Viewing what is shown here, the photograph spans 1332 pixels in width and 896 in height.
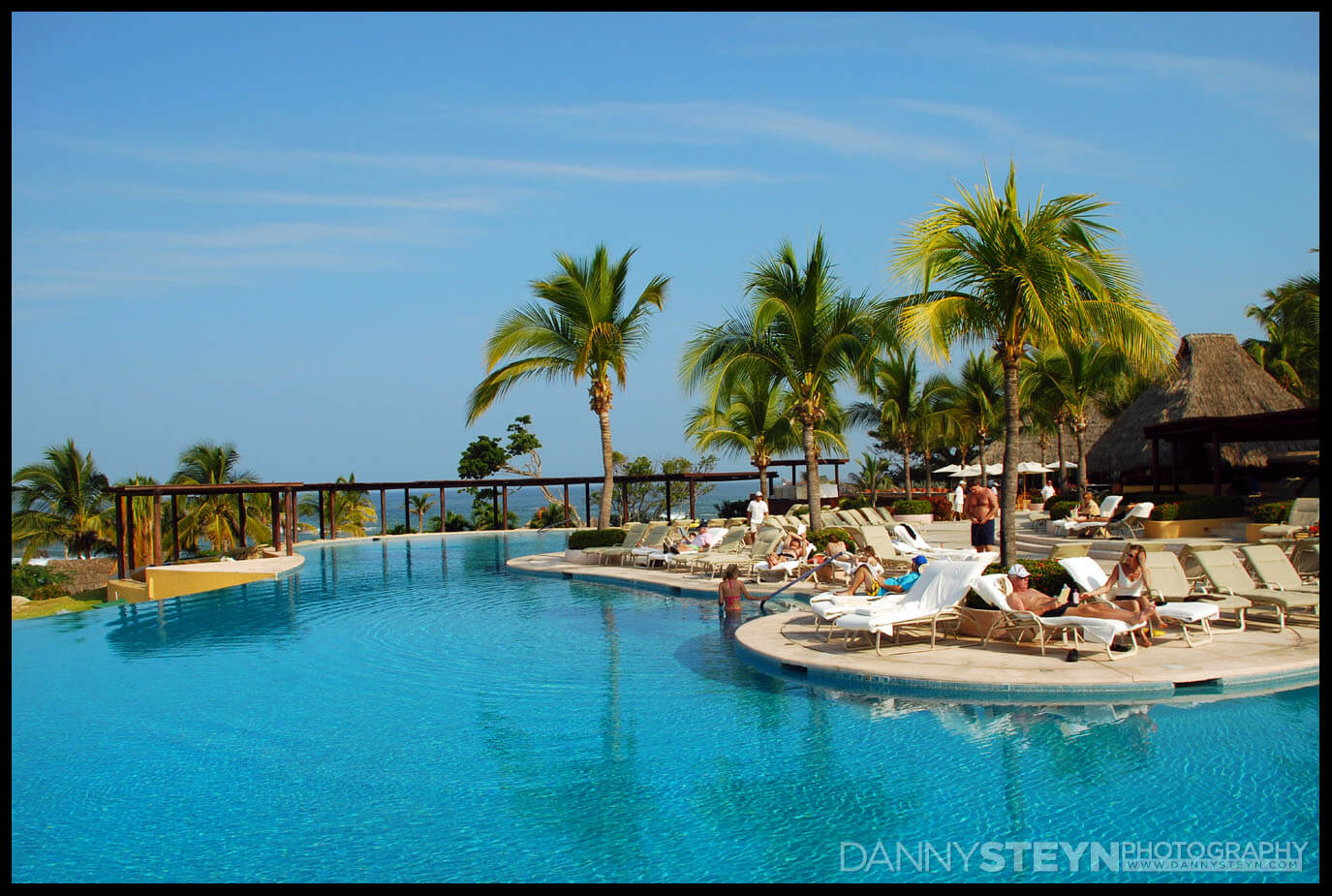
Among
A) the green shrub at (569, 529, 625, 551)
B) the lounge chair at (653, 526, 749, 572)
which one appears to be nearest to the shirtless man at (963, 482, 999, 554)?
the lounge chair at (653, 526, 749, 572)

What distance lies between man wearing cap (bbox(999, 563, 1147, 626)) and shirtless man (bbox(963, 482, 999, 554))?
4382 millimetres

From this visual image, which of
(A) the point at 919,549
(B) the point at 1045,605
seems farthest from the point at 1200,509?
Result: (B) the point at 1045,605

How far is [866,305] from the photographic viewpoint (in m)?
17.1

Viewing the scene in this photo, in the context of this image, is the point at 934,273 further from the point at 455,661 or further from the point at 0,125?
the point at 0,125

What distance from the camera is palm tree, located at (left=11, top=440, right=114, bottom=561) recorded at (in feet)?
107

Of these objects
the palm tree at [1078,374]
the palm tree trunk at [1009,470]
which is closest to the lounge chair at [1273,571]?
the palm tree trunk at [1009,470]

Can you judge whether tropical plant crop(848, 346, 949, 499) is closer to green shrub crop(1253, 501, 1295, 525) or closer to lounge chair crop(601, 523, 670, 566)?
lounge chair crop(601, 523, 670, 566)

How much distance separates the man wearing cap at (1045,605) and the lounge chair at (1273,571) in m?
2.36

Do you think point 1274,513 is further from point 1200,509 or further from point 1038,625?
point 1038,625

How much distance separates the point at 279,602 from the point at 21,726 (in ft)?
25.1

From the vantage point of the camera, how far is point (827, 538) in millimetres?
16328

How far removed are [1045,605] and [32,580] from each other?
71.7 feet

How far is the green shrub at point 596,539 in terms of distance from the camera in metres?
20.4

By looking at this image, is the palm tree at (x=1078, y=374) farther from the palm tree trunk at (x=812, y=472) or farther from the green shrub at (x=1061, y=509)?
the palm tree trunk at (x=812, y=472)
